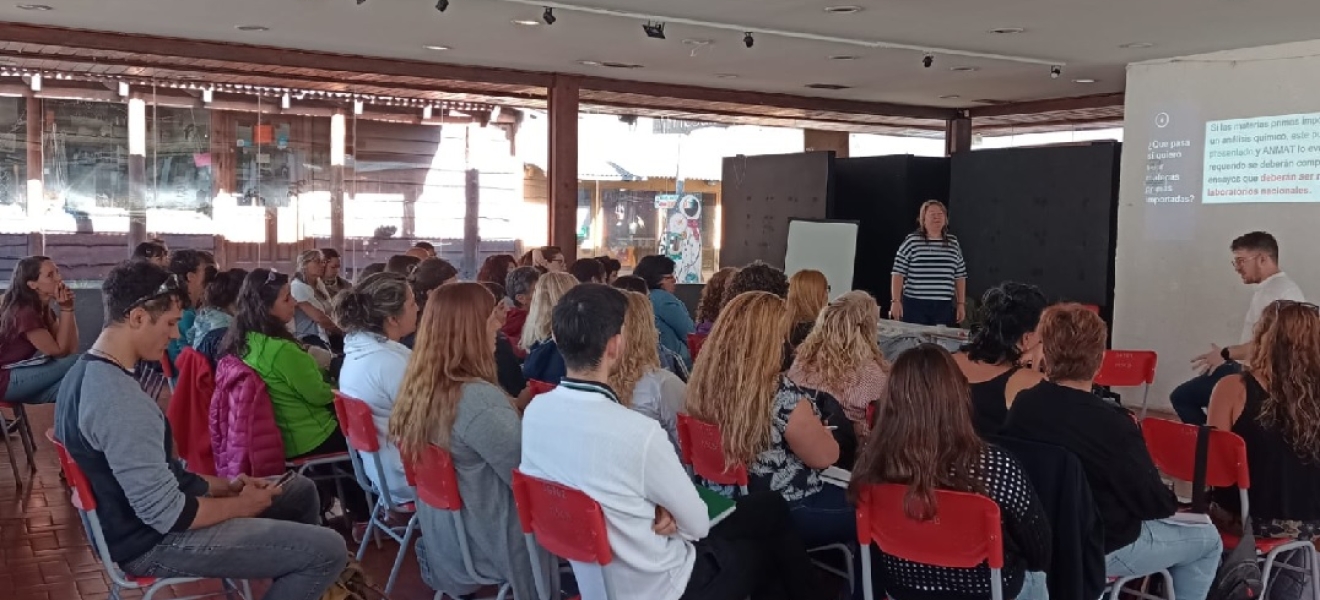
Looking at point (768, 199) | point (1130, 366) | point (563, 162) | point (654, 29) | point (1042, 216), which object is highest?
point (654, 29)

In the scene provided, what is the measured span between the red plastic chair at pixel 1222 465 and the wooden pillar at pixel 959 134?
29.8ft

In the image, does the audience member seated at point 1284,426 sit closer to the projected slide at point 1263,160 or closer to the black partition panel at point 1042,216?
the projected slide at point 1263,160

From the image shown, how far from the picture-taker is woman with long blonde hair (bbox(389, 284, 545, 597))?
124 inches

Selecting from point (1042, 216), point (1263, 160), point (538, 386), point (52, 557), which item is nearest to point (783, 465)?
point (538, 386)

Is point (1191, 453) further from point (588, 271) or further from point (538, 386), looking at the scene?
point (588, 271)

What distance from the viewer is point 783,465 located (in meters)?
3.39

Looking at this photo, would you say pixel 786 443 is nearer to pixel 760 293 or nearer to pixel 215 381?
pixel 760 293

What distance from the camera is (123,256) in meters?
9.61

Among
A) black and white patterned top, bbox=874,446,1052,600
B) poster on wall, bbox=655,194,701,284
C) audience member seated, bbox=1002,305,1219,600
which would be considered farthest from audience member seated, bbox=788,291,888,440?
poster on wall, bbox=655,194,701,284

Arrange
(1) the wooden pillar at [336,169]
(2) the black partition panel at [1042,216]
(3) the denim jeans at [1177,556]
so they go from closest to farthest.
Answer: (3) the denim jeans at [1177,556] → (2) the black partition panel at [1042,216] → (1) the wooden pillar at [336,169]

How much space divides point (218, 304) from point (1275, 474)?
4.46 meters

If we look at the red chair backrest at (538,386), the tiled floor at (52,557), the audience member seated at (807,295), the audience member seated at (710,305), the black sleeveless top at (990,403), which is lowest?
the tiled floor at (52,557)

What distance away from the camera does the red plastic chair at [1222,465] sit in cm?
353

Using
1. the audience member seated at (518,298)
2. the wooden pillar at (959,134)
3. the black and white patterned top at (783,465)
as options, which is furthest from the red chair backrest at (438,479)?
the wooden pillar at (959,134)
